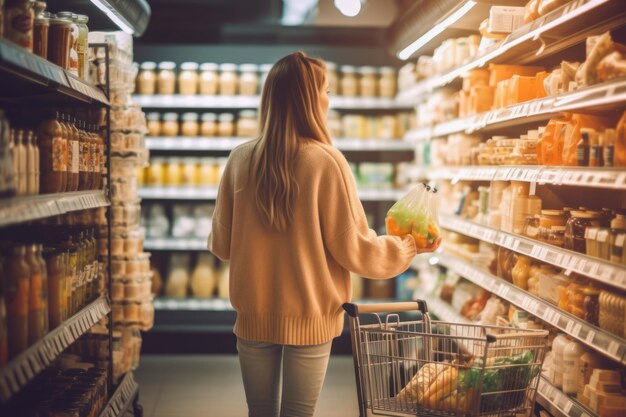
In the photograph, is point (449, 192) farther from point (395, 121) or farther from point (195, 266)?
point (195, 266)

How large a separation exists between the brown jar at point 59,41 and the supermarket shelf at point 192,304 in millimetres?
3395

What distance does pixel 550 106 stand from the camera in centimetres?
301

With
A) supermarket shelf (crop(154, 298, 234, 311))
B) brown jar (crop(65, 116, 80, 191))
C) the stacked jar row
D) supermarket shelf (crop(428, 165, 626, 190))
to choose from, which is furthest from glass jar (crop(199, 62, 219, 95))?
brown jar (crop(65, 116, 80, 191))

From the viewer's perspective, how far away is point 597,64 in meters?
2.65

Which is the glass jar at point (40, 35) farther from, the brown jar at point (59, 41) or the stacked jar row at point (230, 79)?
the stacked jar row at point (230, 79)

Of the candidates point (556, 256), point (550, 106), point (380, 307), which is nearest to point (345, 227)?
point (380, 307)

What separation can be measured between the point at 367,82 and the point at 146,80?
1.92 meters

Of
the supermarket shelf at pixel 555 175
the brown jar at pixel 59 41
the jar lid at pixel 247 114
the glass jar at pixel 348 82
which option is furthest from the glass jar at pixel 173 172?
the brown jar at pixel 59 41

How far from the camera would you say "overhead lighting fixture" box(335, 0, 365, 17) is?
5.69 m

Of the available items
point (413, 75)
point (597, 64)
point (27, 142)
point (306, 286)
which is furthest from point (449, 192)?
point (27, 142)

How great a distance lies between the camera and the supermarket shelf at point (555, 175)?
2.48 m

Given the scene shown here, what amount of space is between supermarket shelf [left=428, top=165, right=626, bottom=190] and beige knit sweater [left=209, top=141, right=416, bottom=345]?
0.77m

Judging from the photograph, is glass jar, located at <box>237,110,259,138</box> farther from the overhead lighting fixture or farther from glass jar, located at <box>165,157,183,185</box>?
the overhead lighting fixture

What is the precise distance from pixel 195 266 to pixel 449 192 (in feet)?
8.03
